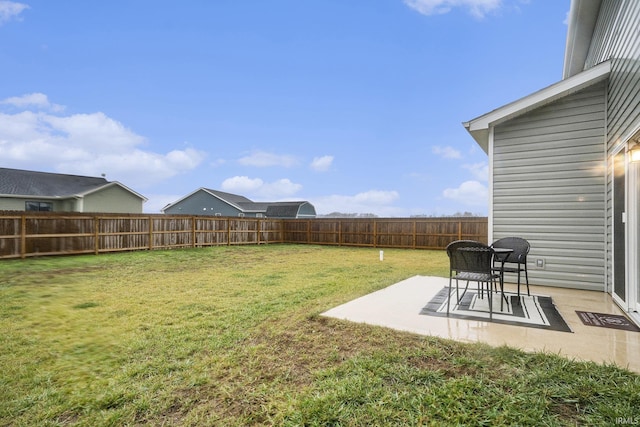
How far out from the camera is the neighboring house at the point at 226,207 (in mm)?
26062

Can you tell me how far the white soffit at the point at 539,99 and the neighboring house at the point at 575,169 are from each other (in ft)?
0.05

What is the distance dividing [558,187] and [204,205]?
1002 inches

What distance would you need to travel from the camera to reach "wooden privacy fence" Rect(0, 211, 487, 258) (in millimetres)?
9031

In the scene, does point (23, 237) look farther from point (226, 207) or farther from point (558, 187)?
point (226, 207)

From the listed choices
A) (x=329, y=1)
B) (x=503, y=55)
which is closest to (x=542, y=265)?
(x=503, y=55)

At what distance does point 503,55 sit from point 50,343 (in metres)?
14.6

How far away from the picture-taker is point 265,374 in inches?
92.2

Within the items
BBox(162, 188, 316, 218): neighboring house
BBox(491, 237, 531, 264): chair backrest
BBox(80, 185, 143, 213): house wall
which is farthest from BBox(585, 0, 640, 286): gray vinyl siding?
BBox(162, 188, 316, 218): neighboring house

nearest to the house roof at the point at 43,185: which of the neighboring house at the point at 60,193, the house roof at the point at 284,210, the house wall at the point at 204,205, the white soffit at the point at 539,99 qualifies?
the neighboring house at the point at 60,193

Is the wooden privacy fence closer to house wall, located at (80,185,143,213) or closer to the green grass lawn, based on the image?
the green grass lawn

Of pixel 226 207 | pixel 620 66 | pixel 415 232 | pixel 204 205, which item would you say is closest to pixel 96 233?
pixel 415 232

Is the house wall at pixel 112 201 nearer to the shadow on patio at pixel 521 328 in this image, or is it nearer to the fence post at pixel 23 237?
the fence post at pixel 23 237

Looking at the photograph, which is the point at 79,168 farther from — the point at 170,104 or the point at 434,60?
the point at 434,60

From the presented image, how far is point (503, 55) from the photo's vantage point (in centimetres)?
1127
